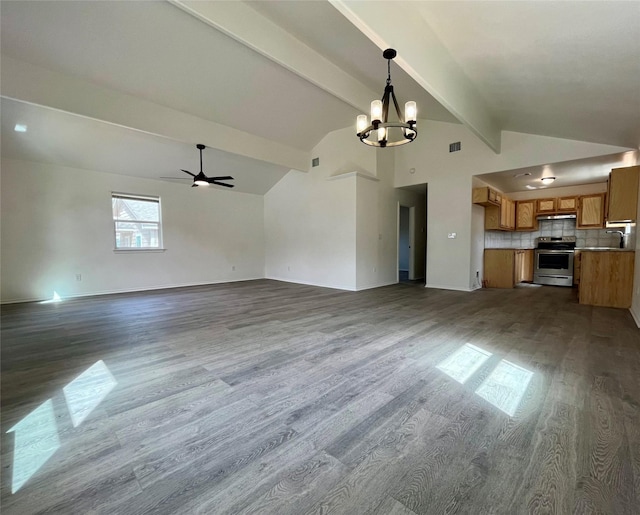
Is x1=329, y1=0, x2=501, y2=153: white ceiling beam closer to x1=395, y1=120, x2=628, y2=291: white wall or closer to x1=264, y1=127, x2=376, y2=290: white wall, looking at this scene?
x1=395, y1=120, x2=628, y2=291: white wall

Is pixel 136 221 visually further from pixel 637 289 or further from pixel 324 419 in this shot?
pixel 637 289

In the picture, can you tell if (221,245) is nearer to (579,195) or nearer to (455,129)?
(455,129)

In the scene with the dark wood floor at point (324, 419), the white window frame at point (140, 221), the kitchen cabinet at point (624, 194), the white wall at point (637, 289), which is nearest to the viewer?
the dark wood floor at point (324, 419)

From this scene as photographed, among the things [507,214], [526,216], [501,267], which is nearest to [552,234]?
[526,216]

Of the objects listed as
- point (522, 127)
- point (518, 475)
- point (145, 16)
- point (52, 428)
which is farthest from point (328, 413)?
point (522, 127)

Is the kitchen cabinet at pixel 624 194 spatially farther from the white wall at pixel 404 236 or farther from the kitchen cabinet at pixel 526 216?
the white wall at pixel 404 236

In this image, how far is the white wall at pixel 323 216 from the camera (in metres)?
6.45

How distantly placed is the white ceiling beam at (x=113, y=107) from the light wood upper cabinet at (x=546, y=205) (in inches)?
270

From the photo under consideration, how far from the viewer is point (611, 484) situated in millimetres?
1258

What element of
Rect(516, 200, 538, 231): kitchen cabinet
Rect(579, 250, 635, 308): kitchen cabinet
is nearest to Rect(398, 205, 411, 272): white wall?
Rect(516, 200, 538, 231): kitchen cabinet

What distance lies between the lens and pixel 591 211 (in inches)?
249

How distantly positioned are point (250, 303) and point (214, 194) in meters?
4.12

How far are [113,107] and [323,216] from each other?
441 cm

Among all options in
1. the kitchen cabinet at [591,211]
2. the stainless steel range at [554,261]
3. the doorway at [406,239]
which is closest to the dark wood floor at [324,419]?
the stainless steel range at [554,261]
